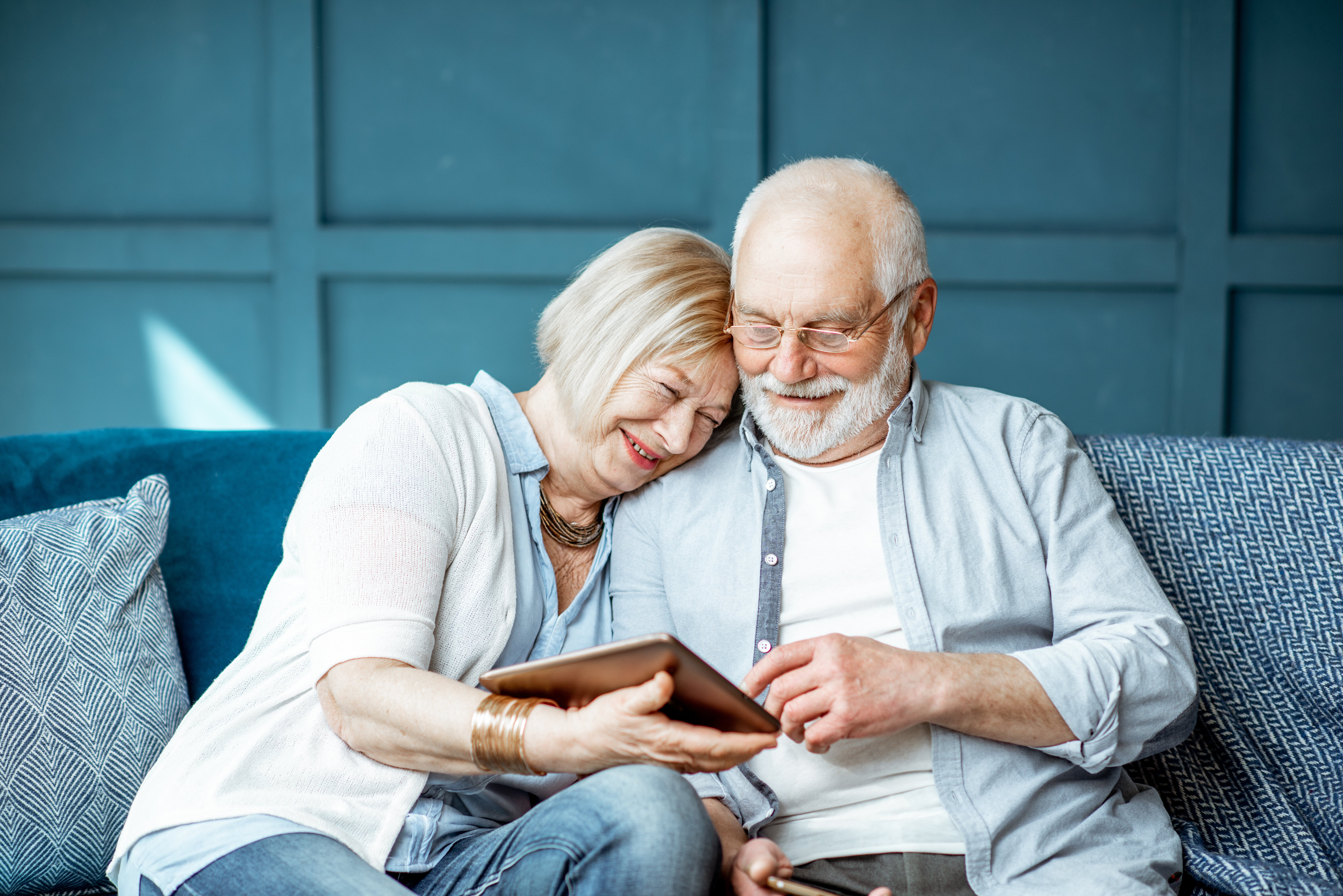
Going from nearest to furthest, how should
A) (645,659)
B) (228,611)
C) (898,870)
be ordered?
(645,659) → (898,870) → (228,611)

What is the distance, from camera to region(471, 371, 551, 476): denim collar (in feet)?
5.14

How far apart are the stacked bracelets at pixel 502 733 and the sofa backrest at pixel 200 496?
0.79m

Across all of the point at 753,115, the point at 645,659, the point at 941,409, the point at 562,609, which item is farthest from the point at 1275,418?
the point at 645,659

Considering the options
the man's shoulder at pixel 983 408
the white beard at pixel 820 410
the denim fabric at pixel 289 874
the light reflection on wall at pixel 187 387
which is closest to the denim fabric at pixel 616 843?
the denim fabric at pixel 289 874

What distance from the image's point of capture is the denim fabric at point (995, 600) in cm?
138

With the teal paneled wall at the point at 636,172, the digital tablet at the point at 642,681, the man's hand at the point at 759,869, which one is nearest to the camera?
the digital tablet at the point at 642,681

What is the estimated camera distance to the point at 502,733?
3.90ft

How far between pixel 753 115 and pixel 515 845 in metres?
2.59

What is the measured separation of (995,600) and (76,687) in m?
1.36

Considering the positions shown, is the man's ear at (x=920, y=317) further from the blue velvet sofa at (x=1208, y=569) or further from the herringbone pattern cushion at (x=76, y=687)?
the herringbone pattern cushion at (x=76, y=687)

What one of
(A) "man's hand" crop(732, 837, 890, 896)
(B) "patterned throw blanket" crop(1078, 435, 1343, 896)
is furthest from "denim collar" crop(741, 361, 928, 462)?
(A) "man's hand" crop(732, 837, 890, 896)

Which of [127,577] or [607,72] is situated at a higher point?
[607,72]

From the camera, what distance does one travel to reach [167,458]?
185cm

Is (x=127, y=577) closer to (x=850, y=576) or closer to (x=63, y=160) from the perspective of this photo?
(x=850, y=576)
